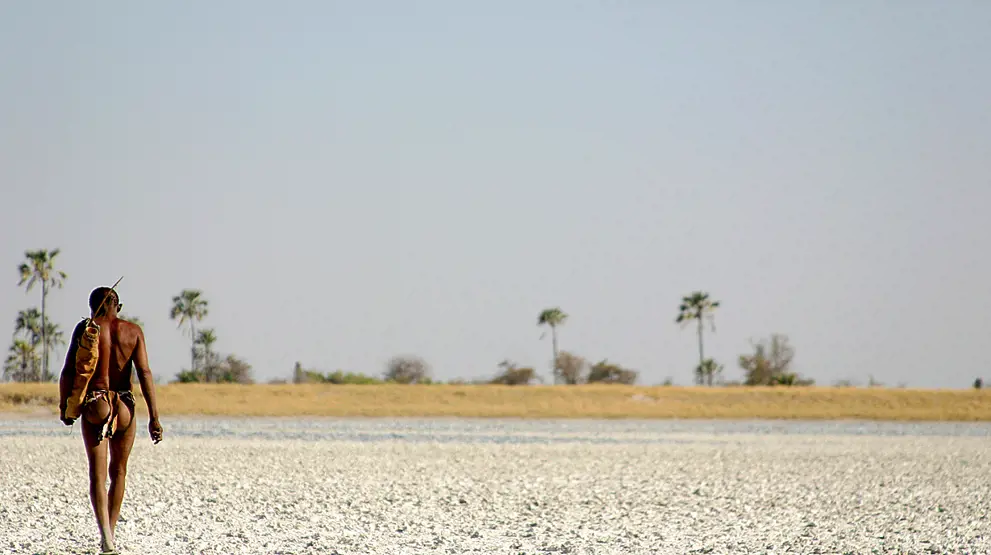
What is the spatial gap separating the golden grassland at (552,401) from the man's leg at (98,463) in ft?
139

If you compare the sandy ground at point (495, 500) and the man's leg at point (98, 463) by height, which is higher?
the man's leg at point (98, 463)

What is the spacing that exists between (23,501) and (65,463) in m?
6.07

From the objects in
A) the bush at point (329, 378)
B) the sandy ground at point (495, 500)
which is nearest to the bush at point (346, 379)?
the bush at point (329, 378)

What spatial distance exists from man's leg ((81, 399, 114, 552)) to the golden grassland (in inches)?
1670

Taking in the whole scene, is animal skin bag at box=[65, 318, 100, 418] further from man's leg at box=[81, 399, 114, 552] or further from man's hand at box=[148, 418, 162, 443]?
man's hand at box=[148, 418, 162, 443]

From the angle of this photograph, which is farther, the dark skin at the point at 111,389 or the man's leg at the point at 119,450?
the man's leg at the point at 119,450

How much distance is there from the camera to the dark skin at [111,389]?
9891mm

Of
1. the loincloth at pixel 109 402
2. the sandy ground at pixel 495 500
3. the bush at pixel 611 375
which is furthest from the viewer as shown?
the bush at pixel 611 375

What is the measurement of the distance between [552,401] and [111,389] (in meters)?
52.5

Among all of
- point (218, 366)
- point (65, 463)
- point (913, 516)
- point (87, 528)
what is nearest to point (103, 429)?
point (87, 528)

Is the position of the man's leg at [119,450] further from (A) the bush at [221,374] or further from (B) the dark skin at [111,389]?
(A) the bush at [221,374]

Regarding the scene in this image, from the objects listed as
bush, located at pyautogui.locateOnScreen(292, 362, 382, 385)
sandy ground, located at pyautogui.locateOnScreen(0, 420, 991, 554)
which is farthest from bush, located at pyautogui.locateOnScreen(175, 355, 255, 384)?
sandy ground, located at pyautogui.locateOnScreen(0, 420, 991, 554)

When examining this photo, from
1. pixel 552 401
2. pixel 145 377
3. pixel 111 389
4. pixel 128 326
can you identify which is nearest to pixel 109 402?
pixel 111 389

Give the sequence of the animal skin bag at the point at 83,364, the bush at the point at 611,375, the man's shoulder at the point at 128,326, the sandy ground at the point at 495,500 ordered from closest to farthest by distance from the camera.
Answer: the animal skin bag at the point at 83,364 < the man's shoulder at the point at 128,326 < the sandy ground at the point at 495,500 < the bush at the point at 611,375
